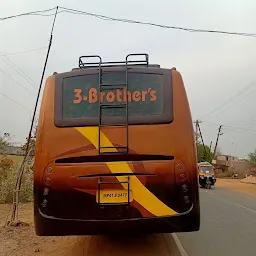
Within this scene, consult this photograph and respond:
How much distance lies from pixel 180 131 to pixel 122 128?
32.2 inches

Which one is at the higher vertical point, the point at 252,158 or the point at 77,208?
the point at 252,158

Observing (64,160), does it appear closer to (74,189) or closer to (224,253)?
(74,189)

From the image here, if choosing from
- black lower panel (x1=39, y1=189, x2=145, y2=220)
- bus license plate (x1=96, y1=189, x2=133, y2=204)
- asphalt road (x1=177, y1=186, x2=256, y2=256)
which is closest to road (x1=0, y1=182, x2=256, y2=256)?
asphalt road (x1=177, y1=186, x2=256, y2=256)

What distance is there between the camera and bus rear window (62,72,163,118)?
5.65 m

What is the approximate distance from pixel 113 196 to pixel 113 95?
4.80 ft

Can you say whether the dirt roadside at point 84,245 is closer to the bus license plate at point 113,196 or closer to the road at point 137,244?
the road at point 137,244

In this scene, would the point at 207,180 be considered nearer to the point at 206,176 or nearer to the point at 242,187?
the point at 206,176

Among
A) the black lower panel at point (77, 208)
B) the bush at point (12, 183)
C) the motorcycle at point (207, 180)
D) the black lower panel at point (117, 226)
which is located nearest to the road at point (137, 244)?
the black lower panel at point (117, 226)

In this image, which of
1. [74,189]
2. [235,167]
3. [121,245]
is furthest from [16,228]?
[235,167]

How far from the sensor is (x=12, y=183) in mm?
15312

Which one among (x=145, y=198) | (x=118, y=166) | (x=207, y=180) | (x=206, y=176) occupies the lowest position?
(x=145, y=198)

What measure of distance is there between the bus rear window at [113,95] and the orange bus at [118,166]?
15mm

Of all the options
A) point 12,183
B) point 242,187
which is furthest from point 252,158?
point 12,183

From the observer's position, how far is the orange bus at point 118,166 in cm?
534
